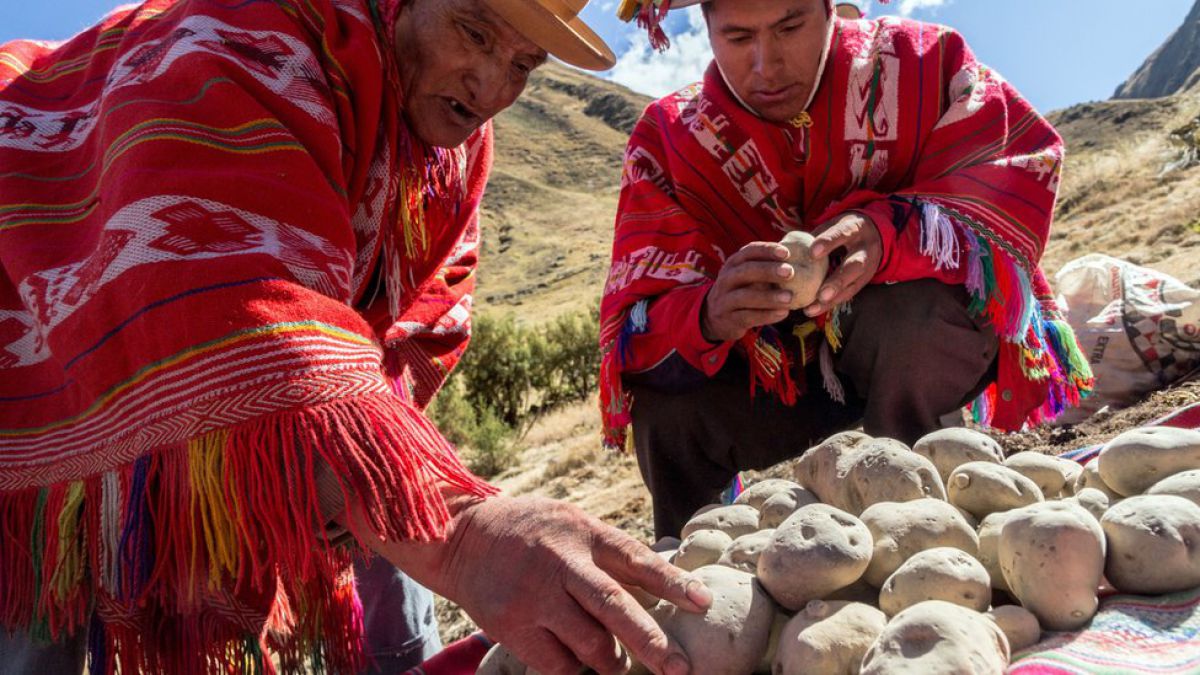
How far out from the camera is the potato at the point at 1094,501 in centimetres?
162

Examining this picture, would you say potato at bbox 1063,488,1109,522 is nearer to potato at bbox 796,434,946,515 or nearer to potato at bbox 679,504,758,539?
potato at bbox 796,434,946,515

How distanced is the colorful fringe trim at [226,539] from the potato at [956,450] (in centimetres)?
97

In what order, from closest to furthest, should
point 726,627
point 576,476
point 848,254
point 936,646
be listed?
1. point 936,646
2. point 726,627
3. point 848,254
4. point 576,476

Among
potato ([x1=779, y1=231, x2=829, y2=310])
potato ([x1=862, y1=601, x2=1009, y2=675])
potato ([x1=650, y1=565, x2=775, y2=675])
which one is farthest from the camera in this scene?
potato ([x1=779, y1=231, x2=829, y2=310])

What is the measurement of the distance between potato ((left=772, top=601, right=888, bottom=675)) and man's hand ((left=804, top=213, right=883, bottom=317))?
3.98ft

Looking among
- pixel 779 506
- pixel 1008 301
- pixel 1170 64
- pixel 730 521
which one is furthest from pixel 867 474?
pixel 1170 64

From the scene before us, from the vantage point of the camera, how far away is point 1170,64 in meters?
60.1

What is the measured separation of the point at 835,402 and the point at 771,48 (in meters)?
1.09

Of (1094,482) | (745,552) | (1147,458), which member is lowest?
(745,552)

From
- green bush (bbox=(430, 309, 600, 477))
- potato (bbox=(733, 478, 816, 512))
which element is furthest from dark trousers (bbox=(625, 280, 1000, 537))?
green bush (bbox=(430, 309, 600, 477))

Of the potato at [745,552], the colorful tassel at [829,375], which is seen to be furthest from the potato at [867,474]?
the colorful tassel at [829,375]

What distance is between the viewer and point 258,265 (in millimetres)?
1561

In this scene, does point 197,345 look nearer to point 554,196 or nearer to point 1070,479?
point 1070,479

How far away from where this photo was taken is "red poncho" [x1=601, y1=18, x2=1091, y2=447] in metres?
2.58
